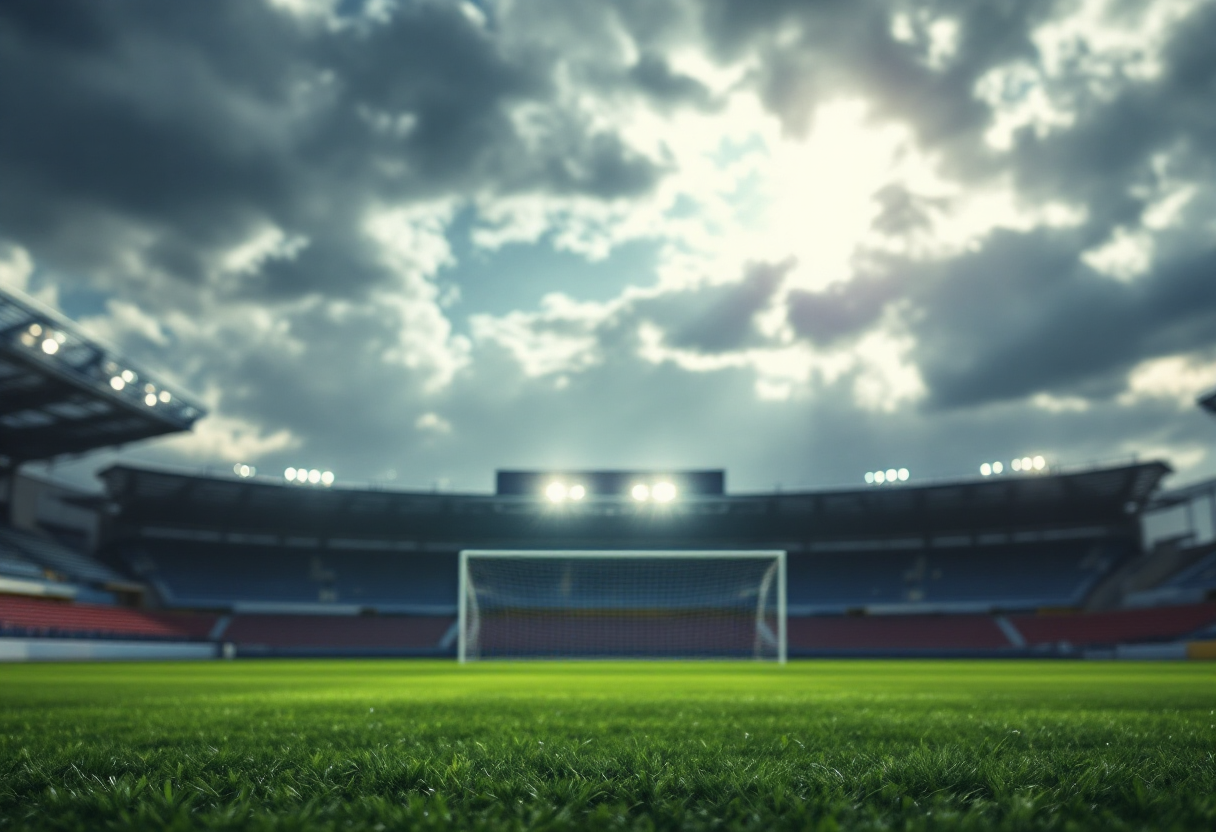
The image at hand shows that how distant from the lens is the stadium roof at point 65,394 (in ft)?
95.0

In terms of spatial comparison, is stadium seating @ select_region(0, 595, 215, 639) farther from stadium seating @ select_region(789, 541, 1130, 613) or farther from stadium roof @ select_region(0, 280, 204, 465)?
stadium seating @ select_region(789, 541, 1130, 613)

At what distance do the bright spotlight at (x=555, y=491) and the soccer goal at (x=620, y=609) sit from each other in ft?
23.6

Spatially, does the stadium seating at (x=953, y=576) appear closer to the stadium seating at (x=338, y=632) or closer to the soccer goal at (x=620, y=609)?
the soccer goal at (x=620, y=609)

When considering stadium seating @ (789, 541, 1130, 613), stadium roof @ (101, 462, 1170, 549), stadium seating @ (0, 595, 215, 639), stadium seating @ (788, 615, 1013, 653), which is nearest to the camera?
stadium seating @ (0, 595, 215, 639)

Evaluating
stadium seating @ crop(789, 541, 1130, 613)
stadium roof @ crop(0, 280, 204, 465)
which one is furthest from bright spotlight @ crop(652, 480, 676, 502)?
stadium roof @ crop(0, 280, 204, 465)

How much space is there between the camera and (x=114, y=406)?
3569 cm

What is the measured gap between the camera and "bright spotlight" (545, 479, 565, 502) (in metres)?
51.4

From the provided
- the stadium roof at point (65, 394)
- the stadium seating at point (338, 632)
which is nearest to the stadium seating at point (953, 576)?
the stadium seating at point (338, 632)

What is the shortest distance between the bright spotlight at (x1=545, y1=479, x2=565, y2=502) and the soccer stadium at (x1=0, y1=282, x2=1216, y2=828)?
220 millimetres

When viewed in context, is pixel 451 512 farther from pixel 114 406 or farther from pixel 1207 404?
pixel 1207 404

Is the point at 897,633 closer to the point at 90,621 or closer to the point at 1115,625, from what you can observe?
the point at 1115,625

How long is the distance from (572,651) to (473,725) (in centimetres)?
3580

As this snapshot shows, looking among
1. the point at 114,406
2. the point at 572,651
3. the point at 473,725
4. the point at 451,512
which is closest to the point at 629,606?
the point at 572,651

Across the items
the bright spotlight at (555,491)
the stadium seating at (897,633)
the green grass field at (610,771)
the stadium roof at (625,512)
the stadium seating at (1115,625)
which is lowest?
the stadium seating at (897,633)
